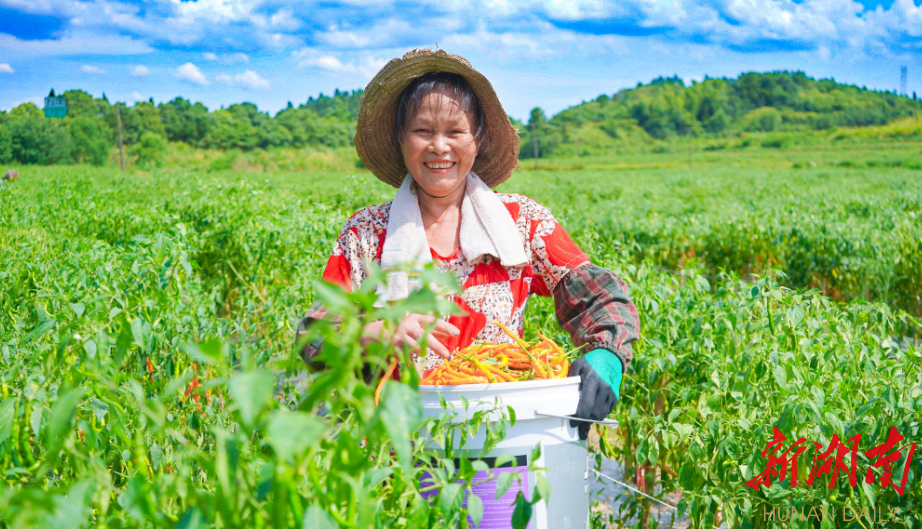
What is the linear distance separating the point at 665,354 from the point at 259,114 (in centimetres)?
5886

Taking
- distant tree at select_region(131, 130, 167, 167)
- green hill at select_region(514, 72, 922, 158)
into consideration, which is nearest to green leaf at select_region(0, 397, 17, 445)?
distant tree at select_region(131, 130, 167, 167)

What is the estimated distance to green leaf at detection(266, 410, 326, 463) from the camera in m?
0.46

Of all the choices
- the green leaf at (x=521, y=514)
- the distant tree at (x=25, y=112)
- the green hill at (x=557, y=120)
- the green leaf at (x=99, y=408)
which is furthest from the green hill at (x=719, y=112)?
the green leaf at (x=521, y=514)

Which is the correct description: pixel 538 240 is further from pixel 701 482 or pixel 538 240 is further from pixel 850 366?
pixel 850 366

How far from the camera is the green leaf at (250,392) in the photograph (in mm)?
448

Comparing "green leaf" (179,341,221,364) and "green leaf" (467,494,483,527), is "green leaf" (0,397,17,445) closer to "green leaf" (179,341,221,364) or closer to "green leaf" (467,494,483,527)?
"green leaf" (179,341,221,364)

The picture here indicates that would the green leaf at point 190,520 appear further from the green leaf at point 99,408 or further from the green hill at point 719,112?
the green hill at point 719,112

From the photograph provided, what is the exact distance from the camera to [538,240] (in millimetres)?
1923

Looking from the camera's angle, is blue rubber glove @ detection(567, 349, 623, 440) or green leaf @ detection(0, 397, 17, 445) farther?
blue rubber glove @ detection(567, 349, 623, 440)

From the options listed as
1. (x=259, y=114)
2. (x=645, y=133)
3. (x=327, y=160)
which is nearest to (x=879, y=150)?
(x=645, y=133)

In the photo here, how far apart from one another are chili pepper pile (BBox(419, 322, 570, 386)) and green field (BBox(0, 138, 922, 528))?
155mm

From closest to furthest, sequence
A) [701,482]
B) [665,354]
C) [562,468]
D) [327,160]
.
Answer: [562,468] < [701,482] < [665,354] < [327,160]

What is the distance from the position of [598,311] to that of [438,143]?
26.4 inches

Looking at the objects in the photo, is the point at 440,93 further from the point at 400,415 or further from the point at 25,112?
the point at 25,112
